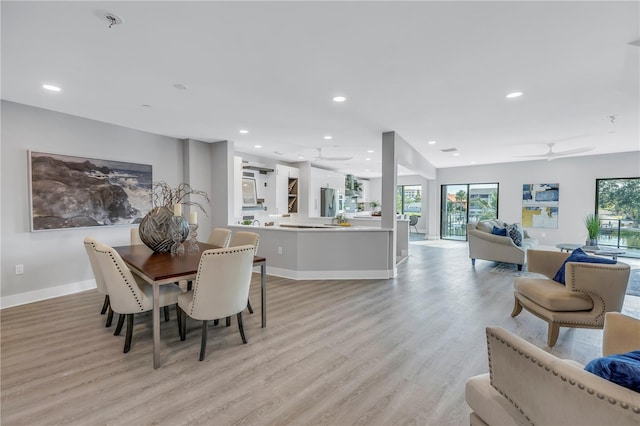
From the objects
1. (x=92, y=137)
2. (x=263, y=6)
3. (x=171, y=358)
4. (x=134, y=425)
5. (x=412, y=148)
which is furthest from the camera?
(x=412, y=148)

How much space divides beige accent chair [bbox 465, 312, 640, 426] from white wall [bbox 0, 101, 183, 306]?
512 centimetres

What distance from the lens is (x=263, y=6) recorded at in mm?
1839

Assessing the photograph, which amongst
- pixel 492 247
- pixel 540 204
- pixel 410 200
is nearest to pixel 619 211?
pixel 540 204

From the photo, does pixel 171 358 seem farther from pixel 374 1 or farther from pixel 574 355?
pixel 574 355

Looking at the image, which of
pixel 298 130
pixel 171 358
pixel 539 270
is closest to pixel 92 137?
pixel 298 130

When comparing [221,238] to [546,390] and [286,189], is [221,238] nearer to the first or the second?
[546,390]

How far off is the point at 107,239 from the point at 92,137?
Answer: 1571 mm

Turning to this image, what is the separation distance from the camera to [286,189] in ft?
25.9

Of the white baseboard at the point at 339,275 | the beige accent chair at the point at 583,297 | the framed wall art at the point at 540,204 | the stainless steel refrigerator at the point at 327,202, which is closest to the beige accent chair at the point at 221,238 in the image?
the white baseboard at the point at 339,275

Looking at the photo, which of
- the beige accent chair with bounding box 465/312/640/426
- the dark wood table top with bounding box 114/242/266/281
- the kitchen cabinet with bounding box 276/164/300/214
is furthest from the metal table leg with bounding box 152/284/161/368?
the kitchen cabinet with bounding box 276/164/300/214

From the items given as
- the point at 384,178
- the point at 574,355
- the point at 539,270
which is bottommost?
the point at 574,355

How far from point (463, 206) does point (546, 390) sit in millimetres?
9867

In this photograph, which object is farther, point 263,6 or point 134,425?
point 263,6

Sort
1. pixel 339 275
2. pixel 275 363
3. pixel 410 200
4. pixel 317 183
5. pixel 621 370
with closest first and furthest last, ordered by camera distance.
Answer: pixel 621 370 → pixel 275 363 → pixel 339 275 → pixel 317 183 → pixel 410 200
